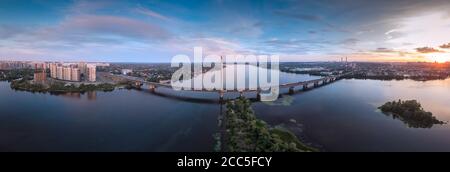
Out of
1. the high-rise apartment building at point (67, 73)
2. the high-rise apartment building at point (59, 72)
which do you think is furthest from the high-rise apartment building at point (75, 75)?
the high-rise apartment building at point (59, 72)

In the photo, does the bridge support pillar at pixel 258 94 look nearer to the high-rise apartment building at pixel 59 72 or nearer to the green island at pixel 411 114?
the green island at pixel 411 114

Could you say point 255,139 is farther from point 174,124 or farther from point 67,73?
point 67,73

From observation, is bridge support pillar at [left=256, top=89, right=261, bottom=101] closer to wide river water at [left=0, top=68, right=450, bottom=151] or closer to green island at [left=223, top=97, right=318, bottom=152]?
wide river water at [left=0, top=68, right=450, bottom=151]

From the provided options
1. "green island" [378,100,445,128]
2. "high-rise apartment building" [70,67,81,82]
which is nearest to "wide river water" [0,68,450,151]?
"green island" [378,100,445,128]

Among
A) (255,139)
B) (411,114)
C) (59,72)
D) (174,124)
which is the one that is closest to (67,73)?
(59,72)

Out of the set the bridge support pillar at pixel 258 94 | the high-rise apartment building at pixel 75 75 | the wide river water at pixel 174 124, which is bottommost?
the wide river water at pixel 174 124
